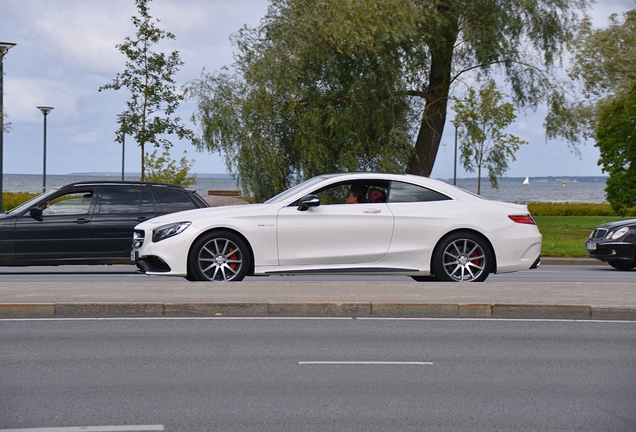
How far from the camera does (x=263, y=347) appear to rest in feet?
27.2

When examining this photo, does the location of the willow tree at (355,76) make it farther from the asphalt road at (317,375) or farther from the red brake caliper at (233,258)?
the asphalt road at (317,375)

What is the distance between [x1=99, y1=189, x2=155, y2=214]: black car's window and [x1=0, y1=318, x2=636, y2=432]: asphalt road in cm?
585

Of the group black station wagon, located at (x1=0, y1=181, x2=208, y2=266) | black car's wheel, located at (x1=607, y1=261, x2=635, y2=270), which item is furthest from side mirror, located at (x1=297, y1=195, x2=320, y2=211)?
black car's wheel, located at (x1=607, y1=261, x2=635, y2=270)

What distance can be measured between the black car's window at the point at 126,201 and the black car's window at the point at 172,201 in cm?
16

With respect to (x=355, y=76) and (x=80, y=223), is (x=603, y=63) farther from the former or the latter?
(x=80, y=223)

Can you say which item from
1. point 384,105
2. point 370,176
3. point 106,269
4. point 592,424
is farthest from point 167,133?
point 592,424

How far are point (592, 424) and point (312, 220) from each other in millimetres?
7123

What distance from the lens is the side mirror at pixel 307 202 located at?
40.2 feet

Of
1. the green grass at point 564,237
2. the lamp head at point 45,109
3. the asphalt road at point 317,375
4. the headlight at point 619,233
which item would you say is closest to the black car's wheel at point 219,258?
the asphalt road at point 317,375

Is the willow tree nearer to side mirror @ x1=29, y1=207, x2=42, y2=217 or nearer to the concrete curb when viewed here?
side mirror @ x1=29, y1=207, x2=42, y2=217

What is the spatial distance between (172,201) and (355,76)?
11.0 m

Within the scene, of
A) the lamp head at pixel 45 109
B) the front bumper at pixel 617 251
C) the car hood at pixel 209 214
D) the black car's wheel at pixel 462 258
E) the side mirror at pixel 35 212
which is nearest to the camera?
the car hood at pixel 209 214

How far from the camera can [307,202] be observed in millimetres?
12273

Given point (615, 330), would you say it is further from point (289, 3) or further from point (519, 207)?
point (289, 3)
